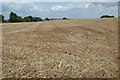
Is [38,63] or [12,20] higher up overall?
[12,20]

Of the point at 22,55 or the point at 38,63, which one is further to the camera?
the point at 22,55

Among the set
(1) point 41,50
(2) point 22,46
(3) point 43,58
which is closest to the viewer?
(3) point 43,58

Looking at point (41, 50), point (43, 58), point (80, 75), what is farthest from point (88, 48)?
point (80, 75)

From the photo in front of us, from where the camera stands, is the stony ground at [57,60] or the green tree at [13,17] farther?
the green tree at [13,17]

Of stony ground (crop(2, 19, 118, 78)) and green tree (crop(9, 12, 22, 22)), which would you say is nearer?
stony ground (crop(2, 19, 118, 78))

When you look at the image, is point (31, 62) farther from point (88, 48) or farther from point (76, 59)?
point (88, 48)

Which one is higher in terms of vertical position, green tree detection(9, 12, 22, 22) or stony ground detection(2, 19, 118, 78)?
green tree detection(9, 12, 22, 22)

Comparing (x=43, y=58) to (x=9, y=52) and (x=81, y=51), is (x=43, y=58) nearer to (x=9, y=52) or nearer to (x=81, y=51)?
(x=9, y=52)

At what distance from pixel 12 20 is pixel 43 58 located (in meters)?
37.6

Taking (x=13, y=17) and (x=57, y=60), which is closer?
(x=57, y=60)

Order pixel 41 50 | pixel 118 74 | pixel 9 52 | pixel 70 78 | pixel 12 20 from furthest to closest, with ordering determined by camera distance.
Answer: pixel 12 20, pixel 41 50, pixel 9 52, pixel 118 74, pixel 70 78

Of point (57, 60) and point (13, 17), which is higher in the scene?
point (13, 17)

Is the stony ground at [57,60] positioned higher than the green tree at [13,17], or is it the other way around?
the green tree at [13,17]

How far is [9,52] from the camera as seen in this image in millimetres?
13875
